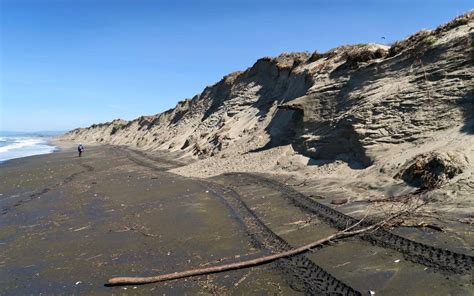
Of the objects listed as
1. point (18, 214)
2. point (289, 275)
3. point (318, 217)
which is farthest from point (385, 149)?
point (18, 214)

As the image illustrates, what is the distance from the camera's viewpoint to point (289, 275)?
632 cm

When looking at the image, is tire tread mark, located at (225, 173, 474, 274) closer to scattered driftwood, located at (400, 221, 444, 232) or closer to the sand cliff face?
scattered driftwood, located at (400, 221, 444, 232)

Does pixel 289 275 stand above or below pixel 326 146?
below

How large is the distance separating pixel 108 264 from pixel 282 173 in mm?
9097

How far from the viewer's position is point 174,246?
8.59 m

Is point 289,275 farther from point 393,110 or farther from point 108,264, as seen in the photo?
point 393,110

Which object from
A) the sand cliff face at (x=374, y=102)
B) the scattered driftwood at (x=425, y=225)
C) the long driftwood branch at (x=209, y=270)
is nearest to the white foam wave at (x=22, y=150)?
the sand cliff face at (x=374, y=102)

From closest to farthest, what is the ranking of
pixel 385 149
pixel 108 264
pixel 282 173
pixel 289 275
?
pixel 289 275 < pixel 108 264 < pixel 385 149 < pixel 282 173

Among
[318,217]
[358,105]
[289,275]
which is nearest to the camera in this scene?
[289,275]

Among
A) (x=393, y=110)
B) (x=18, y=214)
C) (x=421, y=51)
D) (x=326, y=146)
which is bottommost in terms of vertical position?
(x=18, y=214)

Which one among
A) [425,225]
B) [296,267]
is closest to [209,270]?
[296,267]

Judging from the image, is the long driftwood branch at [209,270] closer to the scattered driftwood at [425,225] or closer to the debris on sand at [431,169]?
the scattered driftwood at [425,225]

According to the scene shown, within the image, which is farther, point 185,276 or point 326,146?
point 326,146

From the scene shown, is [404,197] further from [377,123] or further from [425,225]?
[377,123]
